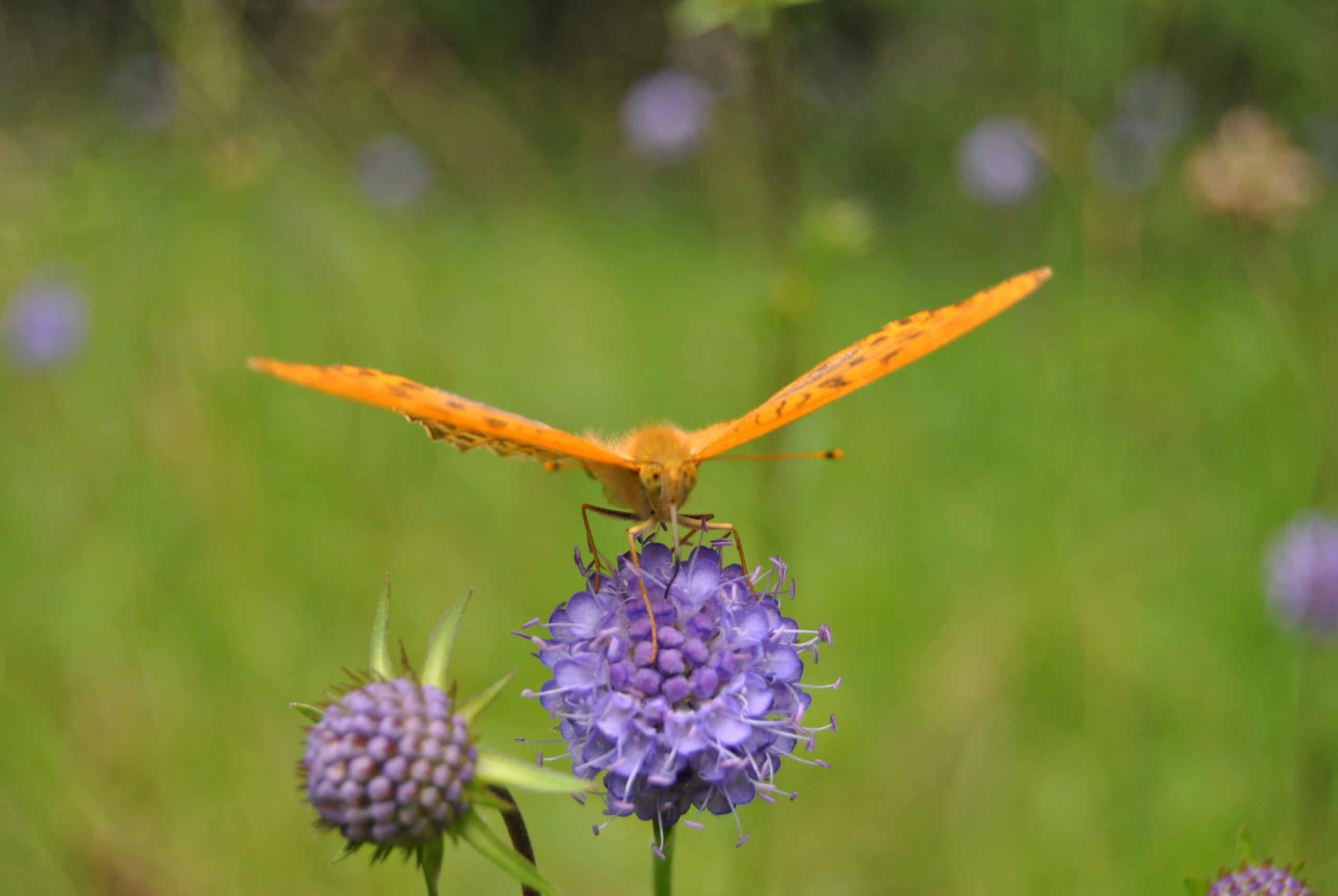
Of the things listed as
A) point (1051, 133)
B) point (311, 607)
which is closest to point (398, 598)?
point (311, 607)

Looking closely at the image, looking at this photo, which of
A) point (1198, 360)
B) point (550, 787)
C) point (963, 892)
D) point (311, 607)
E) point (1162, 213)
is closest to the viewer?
point (550, 787)

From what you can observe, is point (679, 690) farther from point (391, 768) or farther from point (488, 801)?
point (391, 768)

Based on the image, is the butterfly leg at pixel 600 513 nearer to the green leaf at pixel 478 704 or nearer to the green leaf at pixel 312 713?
the green leaf at pixel 478 704

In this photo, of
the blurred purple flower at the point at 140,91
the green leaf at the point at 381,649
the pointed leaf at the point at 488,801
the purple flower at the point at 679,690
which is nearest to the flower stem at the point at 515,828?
the pointed leaf at the point at 488,801

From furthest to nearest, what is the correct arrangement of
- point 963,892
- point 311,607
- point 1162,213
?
point 1162,213 < point 311,607 < point 963,892

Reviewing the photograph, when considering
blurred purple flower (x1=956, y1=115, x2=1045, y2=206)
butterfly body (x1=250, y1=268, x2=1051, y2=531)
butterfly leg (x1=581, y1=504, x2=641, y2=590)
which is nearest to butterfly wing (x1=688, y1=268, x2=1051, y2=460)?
butterfly body (x1=250, y1=268, x2=1051, y2=531)

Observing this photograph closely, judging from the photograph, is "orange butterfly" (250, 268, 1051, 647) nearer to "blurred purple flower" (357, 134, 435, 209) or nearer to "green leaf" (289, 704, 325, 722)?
"green leaf" (289, 704, 325, 722)

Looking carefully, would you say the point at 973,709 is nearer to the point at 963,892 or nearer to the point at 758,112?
the point at 963,892
